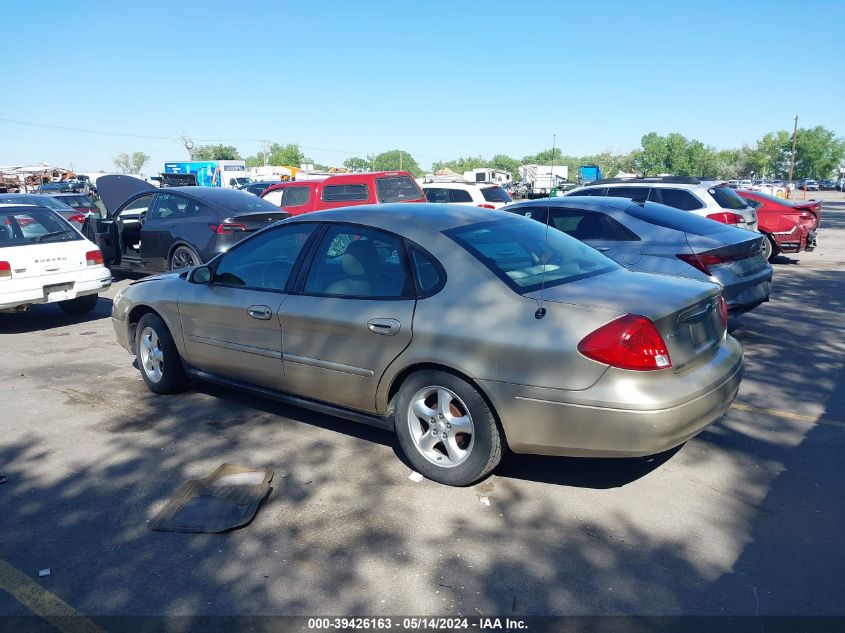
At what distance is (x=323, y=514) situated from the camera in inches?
149

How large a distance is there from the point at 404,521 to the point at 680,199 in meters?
9.34

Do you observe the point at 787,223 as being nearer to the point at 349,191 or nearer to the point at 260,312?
the point at 349,191

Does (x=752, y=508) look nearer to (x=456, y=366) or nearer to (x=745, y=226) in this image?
(x=456, y=366)

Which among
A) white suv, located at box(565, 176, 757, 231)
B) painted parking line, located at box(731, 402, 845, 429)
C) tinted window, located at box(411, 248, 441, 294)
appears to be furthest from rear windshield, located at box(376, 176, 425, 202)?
tinted window, located at box(411, 248, 441, 294)

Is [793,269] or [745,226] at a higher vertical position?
[745,226]

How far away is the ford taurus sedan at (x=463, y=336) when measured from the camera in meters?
3.52

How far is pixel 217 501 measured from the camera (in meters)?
3.94

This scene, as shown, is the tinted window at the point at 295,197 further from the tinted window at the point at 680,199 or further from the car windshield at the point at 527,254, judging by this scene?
the car windshield at the point at 527,254

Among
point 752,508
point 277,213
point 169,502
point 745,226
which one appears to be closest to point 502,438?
point 752,508

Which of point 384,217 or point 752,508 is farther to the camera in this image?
point 384,217

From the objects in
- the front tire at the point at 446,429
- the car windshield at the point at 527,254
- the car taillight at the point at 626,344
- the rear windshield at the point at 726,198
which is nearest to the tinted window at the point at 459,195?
the rear windshield at the point at 726,198

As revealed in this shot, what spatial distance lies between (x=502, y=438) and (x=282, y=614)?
1.51 meters

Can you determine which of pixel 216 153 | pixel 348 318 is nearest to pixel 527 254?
pixel 348 318

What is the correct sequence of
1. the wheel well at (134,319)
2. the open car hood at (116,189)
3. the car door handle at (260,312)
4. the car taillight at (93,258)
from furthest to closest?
the open car hood at (116,189) → the car taillight at (93,258) → the wheel well at (134,319) → the car door handle at (260,312)
